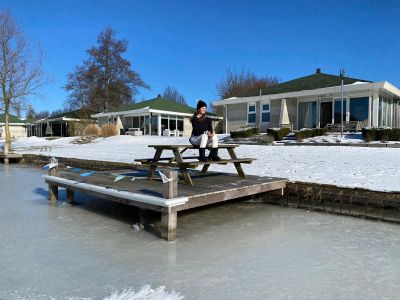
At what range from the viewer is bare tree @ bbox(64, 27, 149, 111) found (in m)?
40.0

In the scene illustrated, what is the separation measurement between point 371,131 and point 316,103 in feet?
19.2

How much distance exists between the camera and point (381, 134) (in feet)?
39.9

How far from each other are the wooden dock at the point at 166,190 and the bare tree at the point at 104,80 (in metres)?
35.2

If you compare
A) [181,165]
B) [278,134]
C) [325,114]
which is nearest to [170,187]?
[181,165]

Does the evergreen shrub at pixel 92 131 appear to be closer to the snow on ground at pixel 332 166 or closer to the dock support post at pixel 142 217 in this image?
the snow on ground at pixel 332 166

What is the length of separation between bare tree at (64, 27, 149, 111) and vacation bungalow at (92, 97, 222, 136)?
11.2 m

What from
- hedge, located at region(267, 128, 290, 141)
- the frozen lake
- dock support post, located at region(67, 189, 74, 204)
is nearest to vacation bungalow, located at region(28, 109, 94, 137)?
hedge, located at region(267, 128, 290, 141)

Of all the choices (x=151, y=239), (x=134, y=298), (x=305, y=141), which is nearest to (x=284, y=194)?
(x=151, y=239)

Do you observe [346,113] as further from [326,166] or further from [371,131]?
[326,166]

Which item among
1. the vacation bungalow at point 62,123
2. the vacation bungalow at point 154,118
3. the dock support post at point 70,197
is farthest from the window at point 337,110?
the vacation bungalow at point 62,123

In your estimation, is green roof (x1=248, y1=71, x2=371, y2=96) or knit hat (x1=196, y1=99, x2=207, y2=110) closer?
knit hat (x1=196, y1=99, x2=207, y2=110)

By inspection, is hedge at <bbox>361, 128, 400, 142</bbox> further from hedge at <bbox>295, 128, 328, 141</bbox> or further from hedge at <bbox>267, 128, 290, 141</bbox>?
hedge at <bbox>267, 128, 290, 141</bbox>

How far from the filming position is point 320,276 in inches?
120

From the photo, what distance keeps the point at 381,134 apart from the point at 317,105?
587 centimetres
